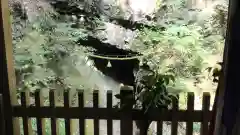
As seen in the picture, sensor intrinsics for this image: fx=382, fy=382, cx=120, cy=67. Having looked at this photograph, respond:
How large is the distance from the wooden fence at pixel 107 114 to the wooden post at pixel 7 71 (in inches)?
1.7

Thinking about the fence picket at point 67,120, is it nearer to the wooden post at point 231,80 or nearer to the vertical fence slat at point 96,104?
the vertical fence slat at point 96,104

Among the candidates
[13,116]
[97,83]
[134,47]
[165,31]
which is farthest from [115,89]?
[13,116]

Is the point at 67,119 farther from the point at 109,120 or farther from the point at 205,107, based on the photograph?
the point at 205,107

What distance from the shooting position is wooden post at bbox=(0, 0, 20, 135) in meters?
2.12

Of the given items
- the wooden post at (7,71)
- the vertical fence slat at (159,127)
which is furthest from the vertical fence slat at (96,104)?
the wooden post at (7,71)

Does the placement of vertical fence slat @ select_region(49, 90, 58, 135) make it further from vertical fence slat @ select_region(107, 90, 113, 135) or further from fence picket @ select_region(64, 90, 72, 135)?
vertical fence slat @ select_region(107, 90, 113, 135)

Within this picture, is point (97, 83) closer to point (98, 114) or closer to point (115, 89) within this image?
point (115, 89)

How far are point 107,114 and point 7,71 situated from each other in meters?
0.62

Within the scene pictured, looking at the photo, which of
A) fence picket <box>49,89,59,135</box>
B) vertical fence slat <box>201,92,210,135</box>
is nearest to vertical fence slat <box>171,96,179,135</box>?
vertical fence slat <box>201,92,210,135</box>

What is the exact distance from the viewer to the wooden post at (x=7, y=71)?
83.5 inches

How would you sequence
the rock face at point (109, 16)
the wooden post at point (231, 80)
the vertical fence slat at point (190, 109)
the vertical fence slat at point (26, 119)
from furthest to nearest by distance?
the rock face at point (109, 16)
the vertical fence slat at point (26, 119)
the vertical fence slat at point (190, 109)
the wooden post at point (231, 80)

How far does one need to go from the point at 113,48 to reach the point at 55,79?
0.42 meters

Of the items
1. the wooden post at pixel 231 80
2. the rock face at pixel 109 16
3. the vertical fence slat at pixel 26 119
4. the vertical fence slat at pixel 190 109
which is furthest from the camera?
the rock face at pixel 109 16

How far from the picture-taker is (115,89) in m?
2.48
